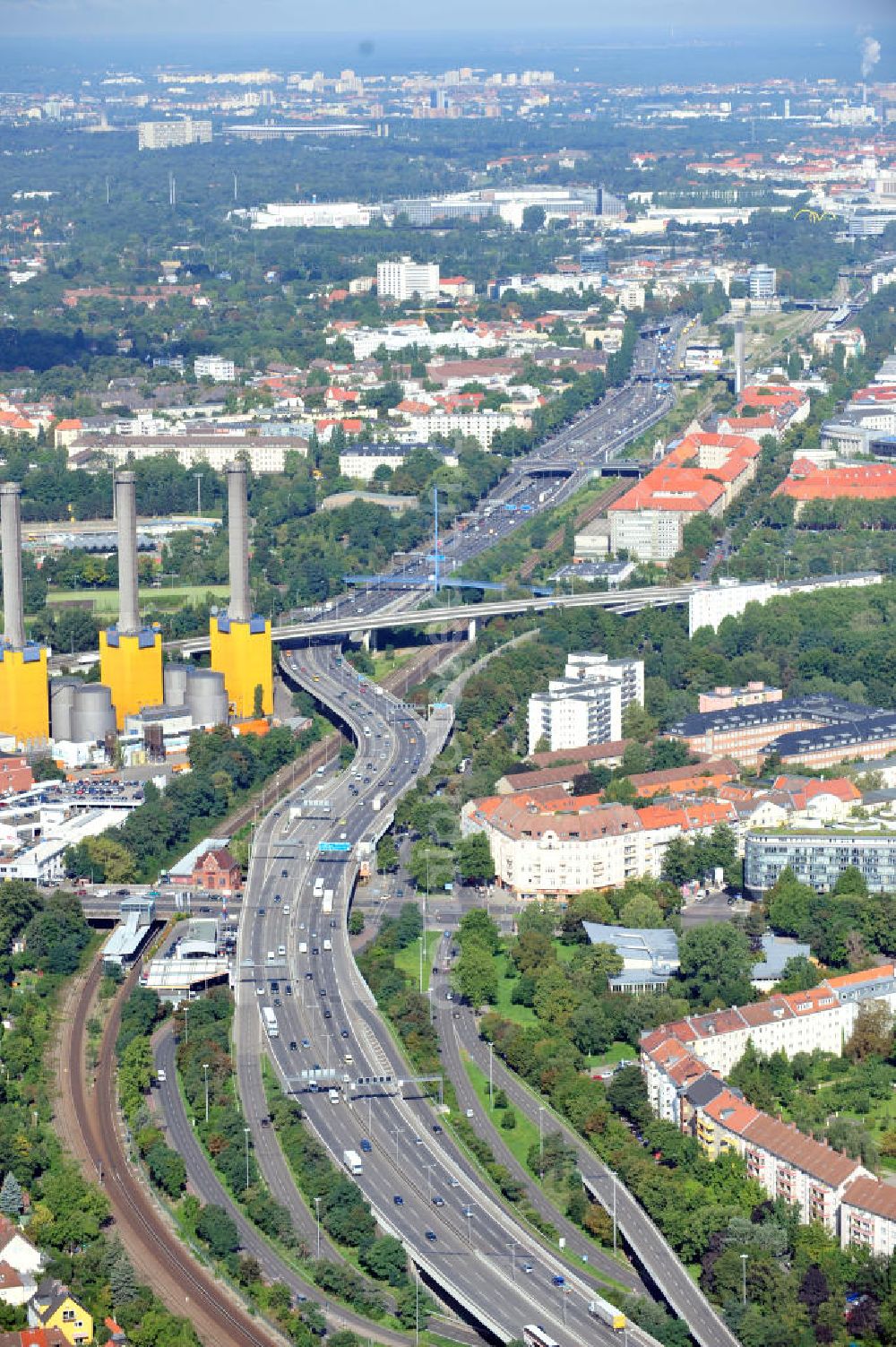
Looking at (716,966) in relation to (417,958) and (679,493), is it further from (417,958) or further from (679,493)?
(679,493)

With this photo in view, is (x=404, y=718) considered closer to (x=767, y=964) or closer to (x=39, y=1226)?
(x=767, y=964)

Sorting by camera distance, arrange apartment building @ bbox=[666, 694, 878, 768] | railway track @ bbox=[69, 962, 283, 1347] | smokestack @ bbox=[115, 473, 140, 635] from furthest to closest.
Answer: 1. smokestack @ bbox=[115, 473, 140, 635]
2. apartment building @ bbox=[666, 694, 878, 768]
3. railway track @ bbox=[69, 962, 283, 1347]

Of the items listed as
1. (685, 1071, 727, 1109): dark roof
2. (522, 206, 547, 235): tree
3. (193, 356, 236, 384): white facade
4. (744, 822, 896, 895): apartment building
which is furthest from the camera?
(522, 206, 547, 235): tree

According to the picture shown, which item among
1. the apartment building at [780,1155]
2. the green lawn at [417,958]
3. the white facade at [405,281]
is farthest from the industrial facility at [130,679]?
the white facade at [405,281]

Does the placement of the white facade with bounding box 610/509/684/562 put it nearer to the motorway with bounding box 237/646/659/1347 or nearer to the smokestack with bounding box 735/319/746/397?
the motorway with bounding box 237/646/659/1347

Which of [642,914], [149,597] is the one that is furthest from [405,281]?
[642,914]

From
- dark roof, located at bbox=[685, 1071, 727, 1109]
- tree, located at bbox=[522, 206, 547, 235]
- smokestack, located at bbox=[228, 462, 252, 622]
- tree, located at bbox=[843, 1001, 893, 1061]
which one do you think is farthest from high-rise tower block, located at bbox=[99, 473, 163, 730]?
tree, located at bbox=[522, 206, 547, 235]
